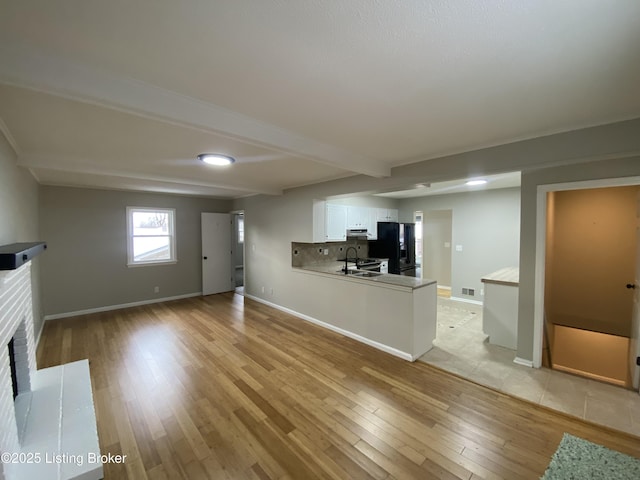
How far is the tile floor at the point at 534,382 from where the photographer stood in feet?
7.47

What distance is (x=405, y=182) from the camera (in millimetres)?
3354

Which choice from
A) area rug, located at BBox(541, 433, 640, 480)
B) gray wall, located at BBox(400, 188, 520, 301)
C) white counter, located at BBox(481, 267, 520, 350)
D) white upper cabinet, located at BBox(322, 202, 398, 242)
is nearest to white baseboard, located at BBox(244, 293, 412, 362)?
white counter, located at BBox(481, 267, 520, 350)

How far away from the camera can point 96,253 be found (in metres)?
5.14

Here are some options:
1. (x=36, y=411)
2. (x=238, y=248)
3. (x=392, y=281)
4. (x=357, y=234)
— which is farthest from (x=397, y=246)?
(x=238, y=248)

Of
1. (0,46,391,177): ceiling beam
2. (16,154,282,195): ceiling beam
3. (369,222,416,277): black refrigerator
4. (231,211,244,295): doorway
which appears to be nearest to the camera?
(0,46,391,177): ceiling beam

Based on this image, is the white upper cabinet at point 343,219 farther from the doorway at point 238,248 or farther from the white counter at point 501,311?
the doorway at point 238,248

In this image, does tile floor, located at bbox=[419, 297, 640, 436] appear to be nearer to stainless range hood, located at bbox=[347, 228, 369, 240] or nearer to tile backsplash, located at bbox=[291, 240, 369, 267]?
stainless range hood, located at bbox=[347, 228, 369, 240]

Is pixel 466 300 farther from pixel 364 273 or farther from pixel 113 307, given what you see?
pixel 113 307

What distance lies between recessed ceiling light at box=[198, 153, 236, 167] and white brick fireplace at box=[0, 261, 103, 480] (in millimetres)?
1711

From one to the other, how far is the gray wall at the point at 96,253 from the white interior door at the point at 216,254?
43 centimetres

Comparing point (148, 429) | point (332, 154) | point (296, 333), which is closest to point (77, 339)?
point (148, 429)

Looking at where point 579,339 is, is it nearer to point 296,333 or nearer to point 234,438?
point 296,333

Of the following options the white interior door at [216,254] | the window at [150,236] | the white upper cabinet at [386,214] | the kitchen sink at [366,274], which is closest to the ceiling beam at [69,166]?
the window at [150,236]

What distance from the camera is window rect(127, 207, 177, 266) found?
219 inches
